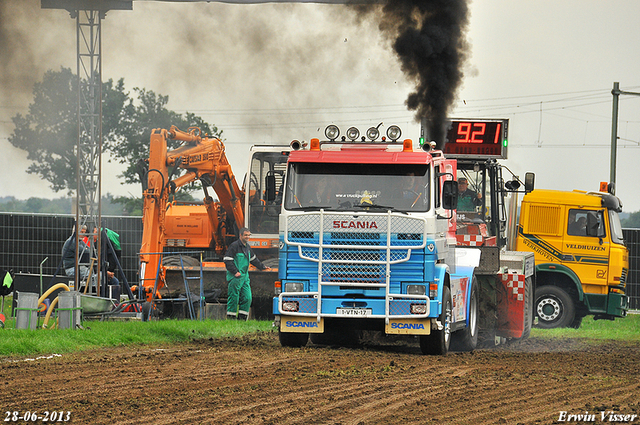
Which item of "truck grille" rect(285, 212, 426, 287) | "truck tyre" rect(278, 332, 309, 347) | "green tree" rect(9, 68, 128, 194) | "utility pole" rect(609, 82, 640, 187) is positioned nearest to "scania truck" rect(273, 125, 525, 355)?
"truck grille" rect(285, 212, 426, 287)

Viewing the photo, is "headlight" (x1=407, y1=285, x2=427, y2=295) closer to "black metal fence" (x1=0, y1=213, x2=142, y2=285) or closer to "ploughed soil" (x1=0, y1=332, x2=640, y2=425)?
"ploughed soil" (x1=0, y1=332, x2=640, y2=425)

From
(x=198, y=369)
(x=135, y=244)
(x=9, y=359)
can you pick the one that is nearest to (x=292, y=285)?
(x=198, y=369)

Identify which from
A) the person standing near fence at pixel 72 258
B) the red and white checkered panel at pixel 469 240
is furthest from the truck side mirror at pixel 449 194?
the person standing near fence at pixel 72 258

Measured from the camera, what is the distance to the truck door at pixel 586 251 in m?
21.1

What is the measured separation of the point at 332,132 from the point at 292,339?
3267 mm

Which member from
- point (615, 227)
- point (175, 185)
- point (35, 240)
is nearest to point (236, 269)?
point (175, 185)

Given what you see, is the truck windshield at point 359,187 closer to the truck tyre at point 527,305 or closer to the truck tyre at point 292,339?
the truck tyre at point 292,339

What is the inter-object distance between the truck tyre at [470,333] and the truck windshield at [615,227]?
677cm

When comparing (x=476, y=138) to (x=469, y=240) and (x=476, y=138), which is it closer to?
(x=476, y=138)

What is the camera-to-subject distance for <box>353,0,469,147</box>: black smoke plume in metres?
20.0

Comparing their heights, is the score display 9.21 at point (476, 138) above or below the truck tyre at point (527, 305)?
above

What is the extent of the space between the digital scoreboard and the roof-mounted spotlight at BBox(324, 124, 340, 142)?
15.7 feet

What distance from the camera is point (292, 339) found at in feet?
45.9

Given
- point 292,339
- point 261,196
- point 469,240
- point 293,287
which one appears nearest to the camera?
point 293,287
